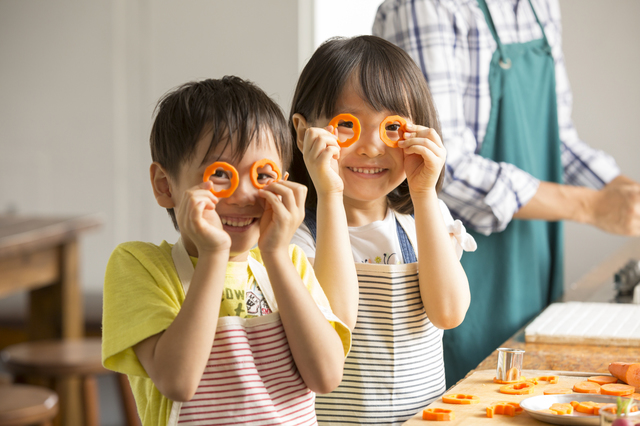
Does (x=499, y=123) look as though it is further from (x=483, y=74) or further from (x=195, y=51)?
(x=195, y=51)

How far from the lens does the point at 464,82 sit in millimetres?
1606

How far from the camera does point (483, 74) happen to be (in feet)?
5.27

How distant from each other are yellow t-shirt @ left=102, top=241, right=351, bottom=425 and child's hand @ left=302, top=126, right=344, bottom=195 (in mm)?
158

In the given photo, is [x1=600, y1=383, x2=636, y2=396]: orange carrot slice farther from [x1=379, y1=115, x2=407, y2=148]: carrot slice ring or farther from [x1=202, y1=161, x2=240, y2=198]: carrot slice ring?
[x1=202, y1=161, x2=240, y2=198]: carrot slice ring

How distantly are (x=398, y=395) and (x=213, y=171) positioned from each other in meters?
0.49

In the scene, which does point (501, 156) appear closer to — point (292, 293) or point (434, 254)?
point (434, 254)

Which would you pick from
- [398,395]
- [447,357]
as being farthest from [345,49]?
[447,357]

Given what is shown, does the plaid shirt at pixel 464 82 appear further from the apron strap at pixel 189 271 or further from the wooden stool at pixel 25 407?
the wooden stool at pixel 25 407

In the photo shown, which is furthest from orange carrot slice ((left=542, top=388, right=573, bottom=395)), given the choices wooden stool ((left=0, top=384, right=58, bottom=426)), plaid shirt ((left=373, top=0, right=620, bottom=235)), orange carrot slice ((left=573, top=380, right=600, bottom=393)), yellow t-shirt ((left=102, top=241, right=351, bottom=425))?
wooden stool ((left=0, top=384, right=58, bottom=426))

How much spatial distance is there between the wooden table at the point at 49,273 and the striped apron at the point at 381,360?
5.05ft

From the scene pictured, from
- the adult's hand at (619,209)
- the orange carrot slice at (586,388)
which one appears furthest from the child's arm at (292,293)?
the adult's hand at (619,209)

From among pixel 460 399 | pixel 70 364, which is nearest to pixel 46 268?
pixel 70 364

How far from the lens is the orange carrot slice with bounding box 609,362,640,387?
92 centimetres

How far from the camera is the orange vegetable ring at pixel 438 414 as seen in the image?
0.79m
